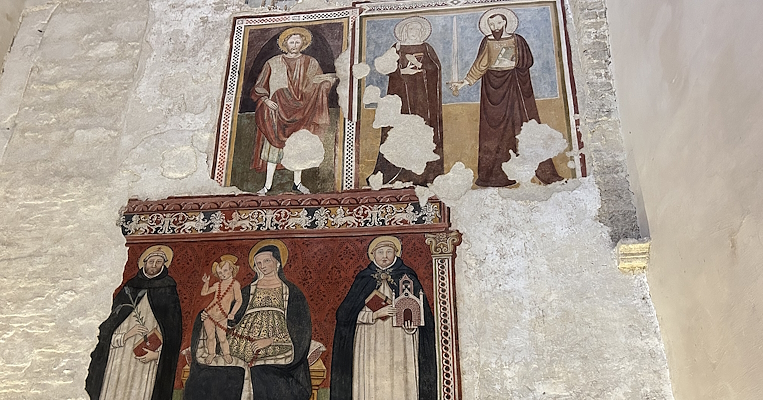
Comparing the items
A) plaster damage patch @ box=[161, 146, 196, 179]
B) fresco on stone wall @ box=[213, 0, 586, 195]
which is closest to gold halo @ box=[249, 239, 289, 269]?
fresco on stone wall @ box=[213, 0, 586, 195]

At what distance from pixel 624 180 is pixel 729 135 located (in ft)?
4.73

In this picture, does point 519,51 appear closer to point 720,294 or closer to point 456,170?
point 456,170

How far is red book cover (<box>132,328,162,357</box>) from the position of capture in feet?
13.8

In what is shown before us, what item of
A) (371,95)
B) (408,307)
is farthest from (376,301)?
(371,95)

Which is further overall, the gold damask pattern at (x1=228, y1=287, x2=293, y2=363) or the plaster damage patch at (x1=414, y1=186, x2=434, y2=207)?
the plaster damage patch at (x1=414, y1=186, x2=434, y2=207)

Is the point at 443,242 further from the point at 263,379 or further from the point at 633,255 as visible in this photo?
the point at 263,379

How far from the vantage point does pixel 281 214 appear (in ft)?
14.9

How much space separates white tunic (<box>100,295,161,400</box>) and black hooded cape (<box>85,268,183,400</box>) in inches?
1.1

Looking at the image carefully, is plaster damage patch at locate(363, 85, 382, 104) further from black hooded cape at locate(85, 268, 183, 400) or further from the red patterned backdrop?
black hooded cape at locate(85, 268, 183, 400)

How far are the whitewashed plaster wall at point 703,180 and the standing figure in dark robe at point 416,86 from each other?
1217mm

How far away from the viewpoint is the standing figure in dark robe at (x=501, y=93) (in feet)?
15.0

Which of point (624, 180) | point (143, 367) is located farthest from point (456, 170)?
point (143, 367)

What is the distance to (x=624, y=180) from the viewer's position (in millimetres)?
4438

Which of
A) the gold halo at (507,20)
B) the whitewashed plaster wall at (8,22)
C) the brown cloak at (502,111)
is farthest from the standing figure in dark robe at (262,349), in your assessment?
the whitewashed plaster wall at (8,22)
